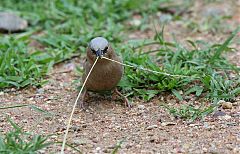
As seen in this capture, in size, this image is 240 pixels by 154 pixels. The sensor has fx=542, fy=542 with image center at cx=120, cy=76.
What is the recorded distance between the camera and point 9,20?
253 inches

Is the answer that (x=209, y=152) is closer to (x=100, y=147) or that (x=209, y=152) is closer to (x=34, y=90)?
(x=100, y=147)

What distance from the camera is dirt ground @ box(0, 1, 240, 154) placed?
3.79 meters

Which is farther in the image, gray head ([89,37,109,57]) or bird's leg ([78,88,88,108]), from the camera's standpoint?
bird's leg ([78,88,88,108])

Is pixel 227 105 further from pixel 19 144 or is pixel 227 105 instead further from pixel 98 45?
pixel 19 144

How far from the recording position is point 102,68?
4.50m

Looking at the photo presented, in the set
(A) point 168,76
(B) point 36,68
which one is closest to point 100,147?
(A) point 168,76

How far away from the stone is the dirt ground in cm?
130

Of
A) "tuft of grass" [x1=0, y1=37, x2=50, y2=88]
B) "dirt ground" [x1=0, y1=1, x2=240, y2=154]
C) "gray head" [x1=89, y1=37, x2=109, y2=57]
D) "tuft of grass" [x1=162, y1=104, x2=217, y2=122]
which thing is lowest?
"dirt ground" [x1=0, y1=1, x2=240, y2=154]

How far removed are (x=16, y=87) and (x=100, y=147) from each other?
1531 mm

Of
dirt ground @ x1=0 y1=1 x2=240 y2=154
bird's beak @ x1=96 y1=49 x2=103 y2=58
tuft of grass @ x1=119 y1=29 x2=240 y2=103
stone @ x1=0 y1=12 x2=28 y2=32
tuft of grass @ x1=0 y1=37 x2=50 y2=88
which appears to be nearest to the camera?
dirt ground @ x1=0 y1=1 x2=240 y2=154

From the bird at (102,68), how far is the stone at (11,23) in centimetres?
203

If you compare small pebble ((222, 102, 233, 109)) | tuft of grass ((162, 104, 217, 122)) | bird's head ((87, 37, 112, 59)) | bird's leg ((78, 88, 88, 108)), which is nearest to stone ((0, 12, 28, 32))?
bird's leg ((78, 88, 88, 108))

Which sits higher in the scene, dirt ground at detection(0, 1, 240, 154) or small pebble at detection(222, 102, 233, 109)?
small pebble at detection(222, 102, 233, 109)

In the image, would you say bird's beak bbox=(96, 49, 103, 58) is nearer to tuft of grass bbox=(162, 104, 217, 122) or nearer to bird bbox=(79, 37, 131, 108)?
bird bbox=(79, 37, 131, 108)
